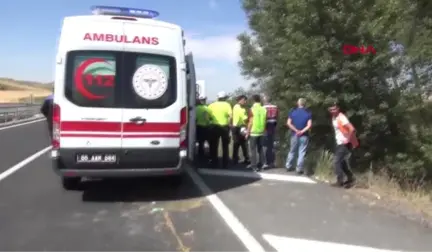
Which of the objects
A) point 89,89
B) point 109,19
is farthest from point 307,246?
point 109,19

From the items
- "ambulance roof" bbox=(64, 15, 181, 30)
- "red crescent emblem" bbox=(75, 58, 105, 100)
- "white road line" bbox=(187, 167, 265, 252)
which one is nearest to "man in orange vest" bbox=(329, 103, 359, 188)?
"white road line" bbox=(187, 167, 265, 252)

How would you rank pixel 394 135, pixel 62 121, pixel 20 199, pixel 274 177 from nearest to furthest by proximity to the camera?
pixel 62 121
pixel 20 199
pixel 274 177
pixel 394 135

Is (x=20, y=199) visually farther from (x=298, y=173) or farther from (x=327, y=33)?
(x=327, y=33)

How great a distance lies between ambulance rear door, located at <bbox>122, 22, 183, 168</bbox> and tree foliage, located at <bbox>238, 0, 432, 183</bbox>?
6037mm

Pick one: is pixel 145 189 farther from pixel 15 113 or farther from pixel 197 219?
pixel 15 113

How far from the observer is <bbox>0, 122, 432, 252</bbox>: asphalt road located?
5660mm

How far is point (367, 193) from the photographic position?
28.2 ft

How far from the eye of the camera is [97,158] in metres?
7.68

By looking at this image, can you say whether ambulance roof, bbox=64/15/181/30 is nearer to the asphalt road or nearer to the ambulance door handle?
the ambulance door handle

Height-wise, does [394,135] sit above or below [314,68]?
below

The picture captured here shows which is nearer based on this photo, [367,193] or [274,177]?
[367,193]

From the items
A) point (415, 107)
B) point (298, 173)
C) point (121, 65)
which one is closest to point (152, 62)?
point (121, 65)

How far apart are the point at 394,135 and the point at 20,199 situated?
10463 mm

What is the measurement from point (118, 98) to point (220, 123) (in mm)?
3791
